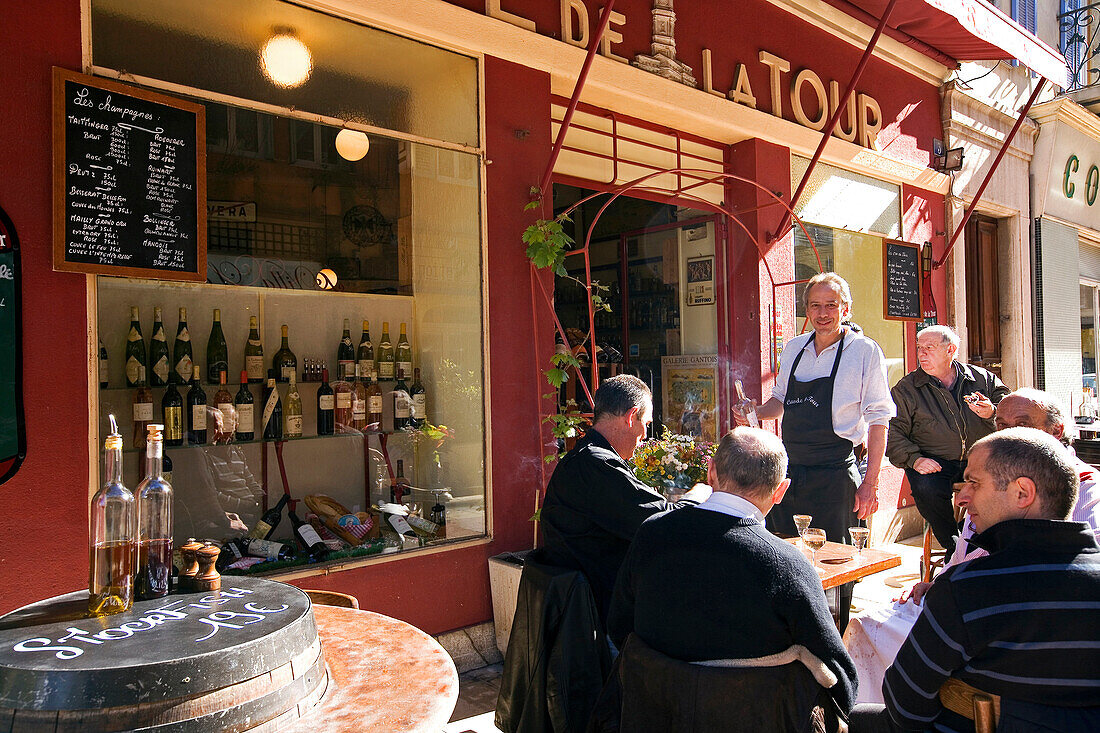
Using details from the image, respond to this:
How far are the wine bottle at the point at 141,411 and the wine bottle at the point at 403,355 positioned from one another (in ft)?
Result: 4.75

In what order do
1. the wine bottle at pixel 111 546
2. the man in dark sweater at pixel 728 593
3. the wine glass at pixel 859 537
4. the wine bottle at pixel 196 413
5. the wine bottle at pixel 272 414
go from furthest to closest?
the wine bottle at pixel 272 414 < the wine bottle at pixel 196 413 < the wine glass at pixel 859 537 < the man in dark sweater at pixel 728 593 < the wine bottle at pixel 111 546

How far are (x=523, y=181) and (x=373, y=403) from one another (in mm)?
1601

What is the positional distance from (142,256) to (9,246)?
0.45 meters

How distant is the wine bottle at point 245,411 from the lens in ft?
14.0

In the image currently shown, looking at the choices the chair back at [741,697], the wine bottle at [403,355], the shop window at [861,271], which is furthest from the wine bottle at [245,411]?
the shop window at [861,271]

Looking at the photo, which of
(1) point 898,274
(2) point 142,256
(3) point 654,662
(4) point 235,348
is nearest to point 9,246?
(2) point 142,256

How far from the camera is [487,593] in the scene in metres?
4.44

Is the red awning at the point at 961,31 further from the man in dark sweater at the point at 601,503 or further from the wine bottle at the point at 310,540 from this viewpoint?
the wine bottle at the point at 310,540

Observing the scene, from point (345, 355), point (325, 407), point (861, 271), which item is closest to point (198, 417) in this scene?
point (325, 407)

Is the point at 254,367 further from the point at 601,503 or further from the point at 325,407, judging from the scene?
the point at 601,503

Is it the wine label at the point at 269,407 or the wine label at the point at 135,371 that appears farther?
the wine label at the point at 269,407

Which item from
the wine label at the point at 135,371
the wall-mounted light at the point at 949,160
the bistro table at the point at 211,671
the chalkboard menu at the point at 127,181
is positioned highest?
the wall-mounted light at the point at 949,160

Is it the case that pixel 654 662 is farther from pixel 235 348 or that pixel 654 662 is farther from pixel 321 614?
pixel 235 348

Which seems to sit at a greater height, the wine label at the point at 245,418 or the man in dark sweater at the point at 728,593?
the wine label at the point at 245,418
